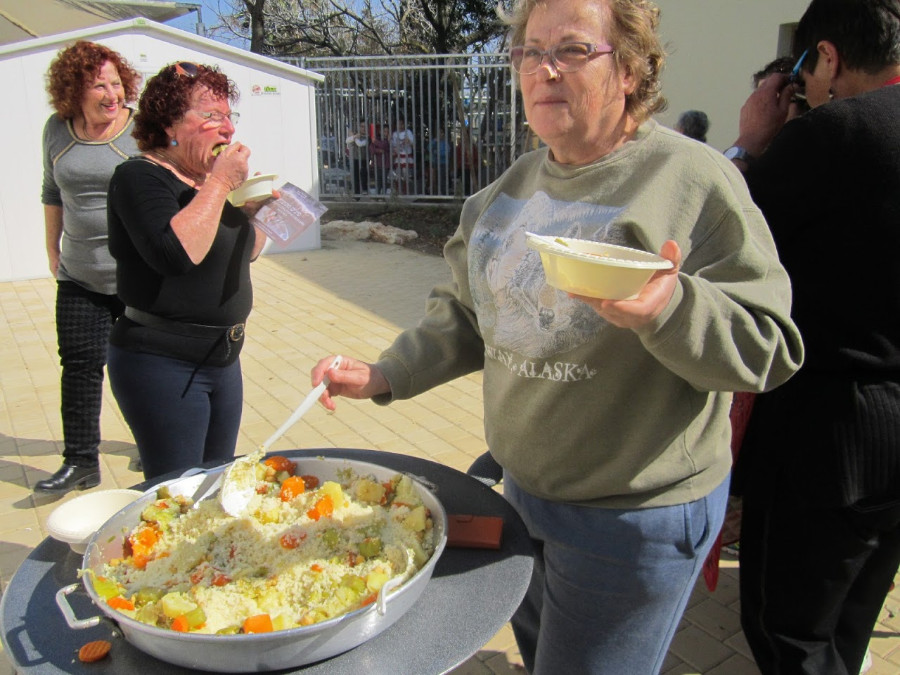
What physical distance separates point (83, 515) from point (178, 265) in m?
0.88

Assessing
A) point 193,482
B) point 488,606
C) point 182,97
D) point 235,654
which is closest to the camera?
point 235,654

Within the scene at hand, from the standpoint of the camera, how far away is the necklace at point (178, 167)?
235cm

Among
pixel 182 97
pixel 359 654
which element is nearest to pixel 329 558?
pixel 359 654

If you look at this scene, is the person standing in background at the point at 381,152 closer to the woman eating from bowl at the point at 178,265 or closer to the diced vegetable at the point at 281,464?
the woman eating from bowl at the point at 178,265

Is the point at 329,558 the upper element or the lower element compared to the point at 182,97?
lower

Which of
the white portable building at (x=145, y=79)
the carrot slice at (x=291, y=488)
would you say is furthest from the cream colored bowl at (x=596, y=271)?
the white portable building at (x=145, y=79)

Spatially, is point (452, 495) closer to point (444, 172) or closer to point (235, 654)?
point (235, 654)

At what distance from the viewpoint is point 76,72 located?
10.3 ft

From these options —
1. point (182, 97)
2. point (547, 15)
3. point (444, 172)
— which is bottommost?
point (444, 172)

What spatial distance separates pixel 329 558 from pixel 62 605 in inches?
17.1

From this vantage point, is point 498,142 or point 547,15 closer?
point 547,15

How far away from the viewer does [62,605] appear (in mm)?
1129

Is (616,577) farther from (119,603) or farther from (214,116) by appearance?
(214,116)

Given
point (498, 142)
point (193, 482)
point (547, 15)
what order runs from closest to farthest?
1. point (547, 15)
2. point (193, 482)
3. point (498, 142)
